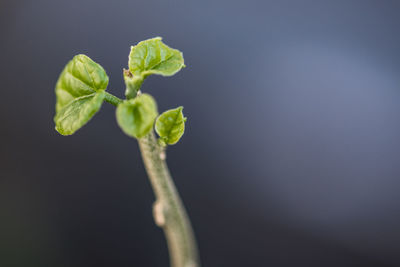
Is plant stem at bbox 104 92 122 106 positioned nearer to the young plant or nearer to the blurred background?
the young plant

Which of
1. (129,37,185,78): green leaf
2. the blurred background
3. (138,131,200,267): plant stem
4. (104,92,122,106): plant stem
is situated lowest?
(138,131,200,267): plant stem

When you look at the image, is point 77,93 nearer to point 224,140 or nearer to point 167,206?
point 167,206

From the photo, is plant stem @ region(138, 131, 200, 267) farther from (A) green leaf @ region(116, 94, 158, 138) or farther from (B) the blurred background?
(B) the blurred background

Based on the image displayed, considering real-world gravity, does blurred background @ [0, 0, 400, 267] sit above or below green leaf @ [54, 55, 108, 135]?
above

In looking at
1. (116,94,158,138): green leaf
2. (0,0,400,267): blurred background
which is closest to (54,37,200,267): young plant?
(116,94,158,138): green leaf

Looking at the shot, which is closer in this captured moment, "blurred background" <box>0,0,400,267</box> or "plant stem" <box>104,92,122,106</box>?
"plant stem" <box>104,92,122,106</box>

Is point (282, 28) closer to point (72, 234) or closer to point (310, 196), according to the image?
point (310, 196)

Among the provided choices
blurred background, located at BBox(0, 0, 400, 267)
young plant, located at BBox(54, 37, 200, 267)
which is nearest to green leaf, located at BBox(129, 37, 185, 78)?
young plant, located at BBox(54, 37, 200, 267)
